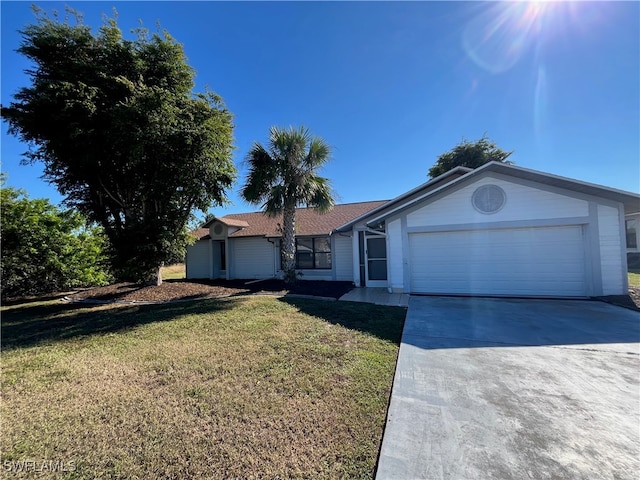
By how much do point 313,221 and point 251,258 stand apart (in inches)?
172

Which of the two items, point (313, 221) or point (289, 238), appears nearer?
point (289, 238)

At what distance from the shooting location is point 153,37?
9617 mm

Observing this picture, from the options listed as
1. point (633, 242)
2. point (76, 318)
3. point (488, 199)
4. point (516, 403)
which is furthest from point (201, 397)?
point (633, 242)

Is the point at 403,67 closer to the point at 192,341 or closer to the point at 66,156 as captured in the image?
the point at 192,341

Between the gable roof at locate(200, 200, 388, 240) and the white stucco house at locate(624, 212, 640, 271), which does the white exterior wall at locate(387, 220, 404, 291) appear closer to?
the gable roof at locate(200, 200, 388, 240)

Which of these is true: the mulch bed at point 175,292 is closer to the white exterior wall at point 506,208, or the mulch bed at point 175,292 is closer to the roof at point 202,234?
the white exterior wall at point 506,208

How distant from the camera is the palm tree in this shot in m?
11.1

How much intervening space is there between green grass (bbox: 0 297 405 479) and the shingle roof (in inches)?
339

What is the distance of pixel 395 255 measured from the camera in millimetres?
10266

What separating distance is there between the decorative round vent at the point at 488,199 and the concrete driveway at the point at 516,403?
171 inches

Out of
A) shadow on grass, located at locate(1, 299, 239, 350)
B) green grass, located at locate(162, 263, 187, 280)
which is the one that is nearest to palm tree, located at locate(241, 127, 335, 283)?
shadow on grass, located at locate(1, 299, 239, 350)

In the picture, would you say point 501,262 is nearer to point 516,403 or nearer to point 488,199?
point 488,199

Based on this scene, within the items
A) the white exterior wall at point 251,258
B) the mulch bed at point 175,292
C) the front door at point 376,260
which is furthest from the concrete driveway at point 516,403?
the white exterior wall at point 251,258

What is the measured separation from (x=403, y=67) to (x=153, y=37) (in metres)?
9.05
